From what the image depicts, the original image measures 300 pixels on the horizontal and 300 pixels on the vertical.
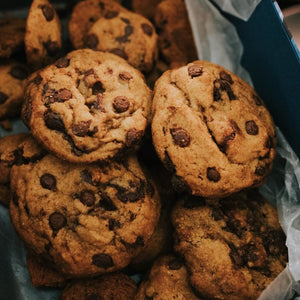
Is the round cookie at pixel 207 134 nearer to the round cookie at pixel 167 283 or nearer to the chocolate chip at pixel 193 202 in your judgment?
the chocolate chip at pixel 193 202

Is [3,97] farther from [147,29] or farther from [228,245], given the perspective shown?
[228,245]

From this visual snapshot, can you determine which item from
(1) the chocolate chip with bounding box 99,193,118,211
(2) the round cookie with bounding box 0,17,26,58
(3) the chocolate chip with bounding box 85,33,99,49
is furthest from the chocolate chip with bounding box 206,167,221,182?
(2) the round cookie with bounding box 0,17,26,58

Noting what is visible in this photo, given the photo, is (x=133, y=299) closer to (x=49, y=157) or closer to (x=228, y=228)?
(x=228, y=228)

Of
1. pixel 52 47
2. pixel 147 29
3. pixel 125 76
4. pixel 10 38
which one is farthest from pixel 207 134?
pixel 10 38

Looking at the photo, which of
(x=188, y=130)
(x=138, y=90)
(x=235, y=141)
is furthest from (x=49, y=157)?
(x=235, y=141)

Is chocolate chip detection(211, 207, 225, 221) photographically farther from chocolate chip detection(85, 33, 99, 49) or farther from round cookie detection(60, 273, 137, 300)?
chocolate chip detection(85, 33, 99, 49)
